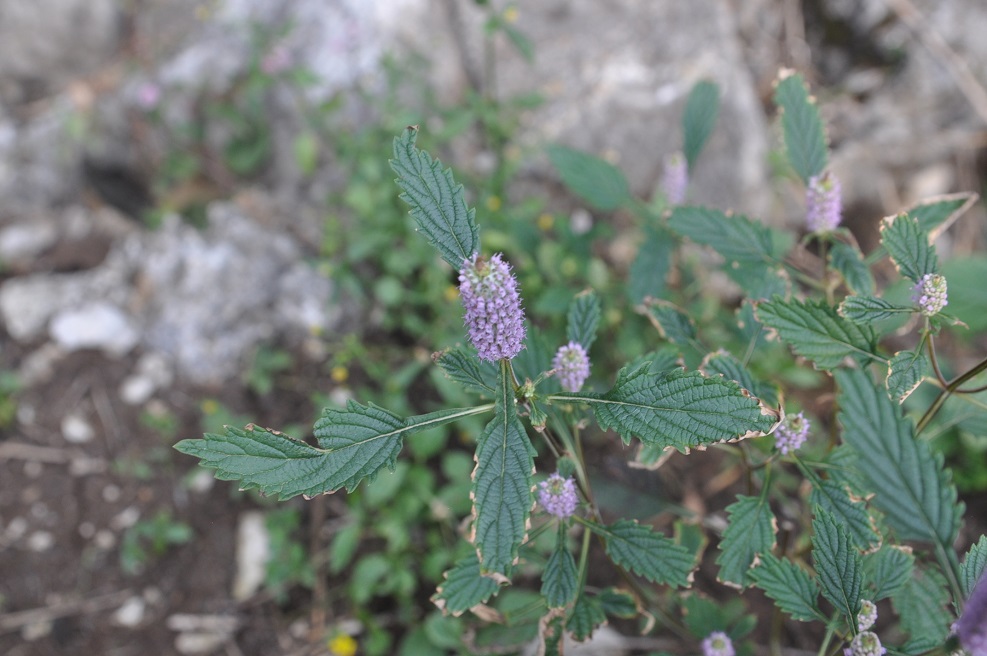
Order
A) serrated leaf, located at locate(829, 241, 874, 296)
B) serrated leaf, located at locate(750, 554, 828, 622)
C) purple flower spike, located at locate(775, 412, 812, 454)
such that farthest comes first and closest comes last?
serrated leaf, located at locate(829, 241, 874, 296) < purple flower spike, located at locate(775, 412, 812, 454) < serrated leaf, located at locate(750, 554, 828, 622)

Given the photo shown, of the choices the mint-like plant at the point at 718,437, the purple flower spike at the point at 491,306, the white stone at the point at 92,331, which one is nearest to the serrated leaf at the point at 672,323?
the mint-like plant at the point at 718,437

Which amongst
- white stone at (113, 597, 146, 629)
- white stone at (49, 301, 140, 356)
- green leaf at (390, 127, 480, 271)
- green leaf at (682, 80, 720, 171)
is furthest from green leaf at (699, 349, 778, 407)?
white stone at (49, 301, 140, 356)

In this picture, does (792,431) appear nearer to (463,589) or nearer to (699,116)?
(463,589)

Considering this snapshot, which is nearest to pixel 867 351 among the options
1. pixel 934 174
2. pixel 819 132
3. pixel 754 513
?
pixel 754 513

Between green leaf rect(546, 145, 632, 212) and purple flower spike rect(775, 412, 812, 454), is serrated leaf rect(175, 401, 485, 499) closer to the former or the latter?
purple flower spike rect(775, 412, 812, 454)

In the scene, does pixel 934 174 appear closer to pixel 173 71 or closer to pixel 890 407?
pixel 890 407

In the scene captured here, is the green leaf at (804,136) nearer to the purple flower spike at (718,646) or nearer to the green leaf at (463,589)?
the purple flower spike at (718,646)
